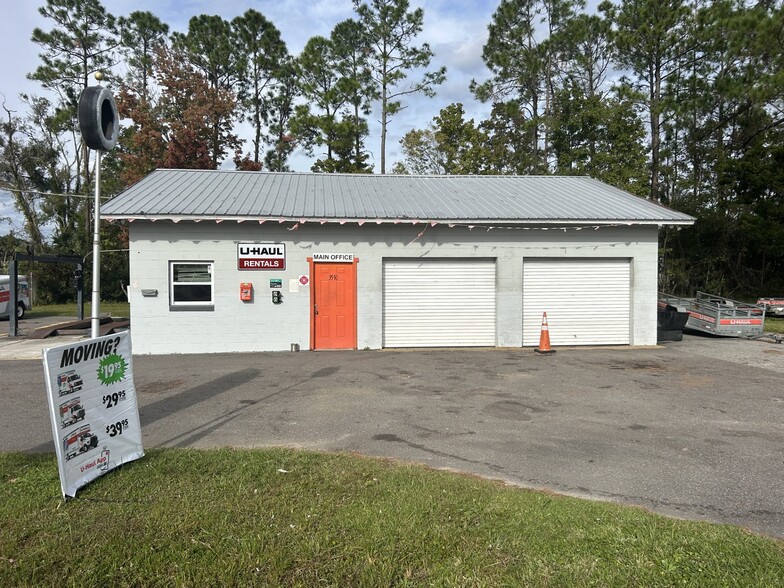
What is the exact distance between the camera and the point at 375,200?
572 inches

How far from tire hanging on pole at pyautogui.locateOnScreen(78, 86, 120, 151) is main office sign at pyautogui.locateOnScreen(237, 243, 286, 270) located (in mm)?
7341

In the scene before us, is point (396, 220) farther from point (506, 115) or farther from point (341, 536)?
→ point (506, 115)

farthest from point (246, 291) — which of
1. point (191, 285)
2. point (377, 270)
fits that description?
point (377, 270)

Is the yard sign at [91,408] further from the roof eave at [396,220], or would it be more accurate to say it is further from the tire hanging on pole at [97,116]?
the roof eave at [396,220]

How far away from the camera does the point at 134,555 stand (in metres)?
3.19

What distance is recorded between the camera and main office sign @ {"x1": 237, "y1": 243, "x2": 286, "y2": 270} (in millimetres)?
12648

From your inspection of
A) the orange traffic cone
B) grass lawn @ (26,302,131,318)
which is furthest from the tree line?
the orange traffic cone

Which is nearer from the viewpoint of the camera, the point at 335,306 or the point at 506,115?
the point at 335,306

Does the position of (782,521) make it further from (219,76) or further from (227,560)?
(219,76)

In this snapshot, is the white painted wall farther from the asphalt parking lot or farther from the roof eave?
the asphalt parking lot

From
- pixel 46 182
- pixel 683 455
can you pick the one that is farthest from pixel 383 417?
pixel 46 182

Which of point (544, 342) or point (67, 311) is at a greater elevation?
point (544, 342)

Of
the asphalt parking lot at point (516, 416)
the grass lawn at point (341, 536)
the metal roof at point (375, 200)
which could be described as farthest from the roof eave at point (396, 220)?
the grass lawn at point (341, 536)

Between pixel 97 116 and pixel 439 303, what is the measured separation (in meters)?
9.70
